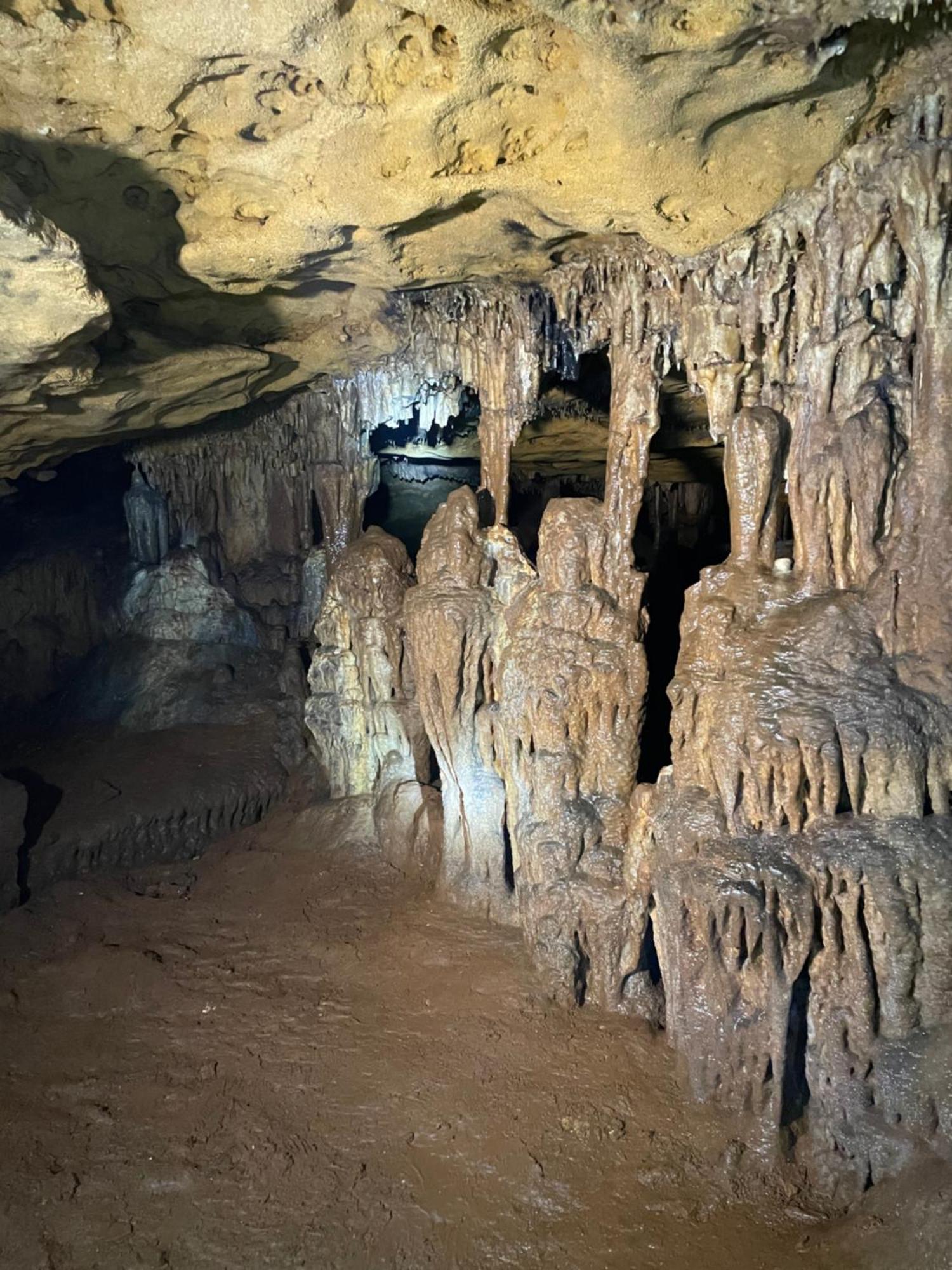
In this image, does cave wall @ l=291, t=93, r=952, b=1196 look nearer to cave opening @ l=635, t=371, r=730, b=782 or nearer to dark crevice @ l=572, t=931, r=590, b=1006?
dark crevice @ l=572, t=931, r=590, b=1006

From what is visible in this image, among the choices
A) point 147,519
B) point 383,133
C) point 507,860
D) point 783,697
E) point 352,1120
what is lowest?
point 352,1120

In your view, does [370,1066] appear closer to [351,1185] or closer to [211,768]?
[351,1185]

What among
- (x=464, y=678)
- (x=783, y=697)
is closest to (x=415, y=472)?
(x=464, y=678)

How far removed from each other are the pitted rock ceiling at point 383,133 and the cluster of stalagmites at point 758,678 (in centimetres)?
58

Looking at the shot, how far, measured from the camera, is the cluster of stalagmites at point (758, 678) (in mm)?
5543

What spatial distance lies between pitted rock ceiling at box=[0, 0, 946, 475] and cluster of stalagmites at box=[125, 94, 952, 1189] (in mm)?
584

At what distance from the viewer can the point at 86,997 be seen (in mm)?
7398

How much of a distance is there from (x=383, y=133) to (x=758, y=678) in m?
4.11

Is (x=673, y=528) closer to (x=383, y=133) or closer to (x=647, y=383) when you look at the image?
(x=647, y=383)

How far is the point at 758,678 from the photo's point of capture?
19.8 ft

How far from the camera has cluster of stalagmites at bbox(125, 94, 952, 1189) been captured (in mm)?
5543

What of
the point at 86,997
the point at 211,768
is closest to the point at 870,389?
the point at 86,997

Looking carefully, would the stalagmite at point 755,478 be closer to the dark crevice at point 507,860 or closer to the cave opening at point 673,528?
the cave opening at point 673,528

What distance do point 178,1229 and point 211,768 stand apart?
6050 millimetres
